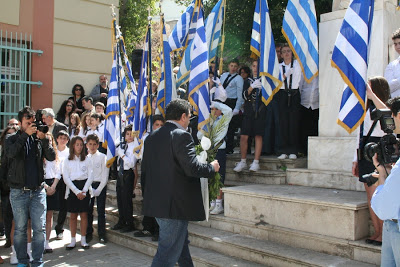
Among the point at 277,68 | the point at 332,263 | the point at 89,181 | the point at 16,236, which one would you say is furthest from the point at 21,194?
the point at 277,68

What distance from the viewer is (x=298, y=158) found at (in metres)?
7.33

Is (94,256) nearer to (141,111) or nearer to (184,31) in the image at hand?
(141,111)

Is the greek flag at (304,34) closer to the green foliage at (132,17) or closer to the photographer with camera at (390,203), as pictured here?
the photographer with camera at (390,203)

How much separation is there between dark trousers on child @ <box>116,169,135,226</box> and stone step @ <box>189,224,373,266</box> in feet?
4.03

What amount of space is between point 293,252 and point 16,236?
11.5 feet

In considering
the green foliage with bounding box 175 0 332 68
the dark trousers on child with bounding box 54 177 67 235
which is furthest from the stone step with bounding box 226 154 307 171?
the green foliage with bounding box 175 0 332 68

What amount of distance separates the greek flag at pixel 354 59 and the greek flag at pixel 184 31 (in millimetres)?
3286

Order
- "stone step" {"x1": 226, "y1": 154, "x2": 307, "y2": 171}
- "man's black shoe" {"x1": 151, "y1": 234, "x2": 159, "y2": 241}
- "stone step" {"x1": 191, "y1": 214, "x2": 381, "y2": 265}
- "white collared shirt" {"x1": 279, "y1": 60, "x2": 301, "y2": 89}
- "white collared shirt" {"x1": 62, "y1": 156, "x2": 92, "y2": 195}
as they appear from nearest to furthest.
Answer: "stone step" {"x1": 191, "y1": 214, "x2": 381, "y2": 265} < "man's black shoe" {"x1": 151, "y1": 234, "x2": 159, "y2": 241} < "white collared shirt" {"x1": 62, "y1": 156, "x2": 92, "y2": 195} < "stone step" {"x1": 226, "y1": 154, "x2": 307, "y2": 171} < "white collared shirt" {"x1": 279, "y1": 60, "x2": 301, "y2": 89}

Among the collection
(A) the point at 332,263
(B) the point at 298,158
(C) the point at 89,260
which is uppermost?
(B) the point at 298,158

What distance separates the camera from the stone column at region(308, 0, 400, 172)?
Result: 20.2ft

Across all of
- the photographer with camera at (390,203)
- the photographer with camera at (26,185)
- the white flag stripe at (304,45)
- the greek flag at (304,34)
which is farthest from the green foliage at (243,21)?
the photographer with camera at (390,203)

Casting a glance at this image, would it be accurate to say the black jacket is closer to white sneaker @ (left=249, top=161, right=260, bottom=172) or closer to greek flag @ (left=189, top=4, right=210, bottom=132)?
greek flag @ (left=189, top=4, right=210, bottom=132)

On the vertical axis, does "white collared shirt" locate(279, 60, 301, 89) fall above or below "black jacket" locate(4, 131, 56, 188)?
above

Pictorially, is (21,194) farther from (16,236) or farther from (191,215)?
(191,215)
